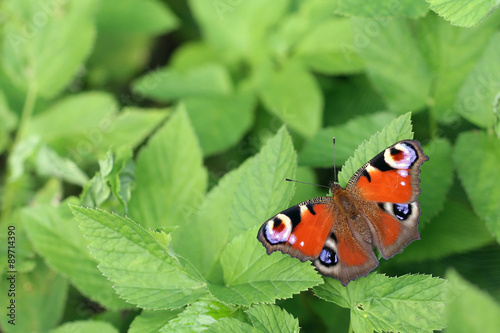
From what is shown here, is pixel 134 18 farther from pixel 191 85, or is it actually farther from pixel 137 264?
pixel 137 264

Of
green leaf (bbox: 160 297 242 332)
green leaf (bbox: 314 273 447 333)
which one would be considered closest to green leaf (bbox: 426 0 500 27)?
green leaf (bbox: 314 273 447 333)

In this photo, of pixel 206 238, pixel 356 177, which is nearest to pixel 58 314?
pixel 206 238

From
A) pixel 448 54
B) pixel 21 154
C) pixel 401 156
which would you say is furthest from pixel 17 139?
pixel 448 54

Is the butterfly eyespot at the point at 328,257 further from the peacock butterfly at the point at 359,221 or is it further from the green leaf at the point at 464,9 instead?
the green leaf at the point at 464,9

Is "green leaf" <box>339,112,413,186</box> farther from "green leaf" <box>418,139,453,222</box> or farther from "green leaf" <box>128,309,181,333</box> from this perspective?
"green leaf" <box>128,309,181,333</box>

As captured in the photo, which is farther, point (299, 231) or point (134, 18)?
point (134, 18)

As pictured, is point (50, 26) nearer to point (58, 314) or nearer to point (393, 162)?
point (58, 314)

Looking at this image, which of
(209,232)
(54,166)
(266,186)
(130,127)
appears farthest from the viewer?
(130,127)
